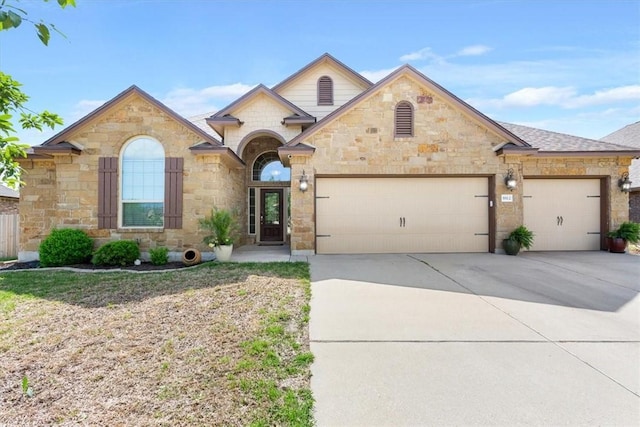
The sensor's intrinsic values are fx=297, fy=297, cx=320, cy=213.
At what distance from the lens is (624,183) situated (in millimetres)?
9758

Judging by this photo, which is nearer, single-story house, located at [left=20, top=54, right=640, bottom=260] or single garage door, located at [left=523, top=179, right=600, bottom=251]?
single-story house, located at [left=20, top=54, right=640, bottom=260]

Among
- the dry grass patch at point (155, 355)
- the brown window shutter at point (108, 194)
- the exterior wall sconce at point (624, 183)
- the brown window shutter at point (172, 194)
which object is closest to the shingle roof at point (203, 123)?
the brown window shutter at point (172, 194)

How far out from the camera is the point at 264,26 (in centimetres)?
988

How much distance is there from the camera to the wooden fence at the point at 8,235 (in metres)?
10.3

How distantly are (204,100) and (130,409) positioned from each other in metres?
21.9

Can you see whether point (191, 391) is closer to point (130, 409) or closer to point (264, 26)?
point (130, 409)

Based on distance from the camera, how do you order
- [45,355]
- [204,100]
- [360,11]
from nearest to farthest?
[45,355] → [360,11] → [204,100]

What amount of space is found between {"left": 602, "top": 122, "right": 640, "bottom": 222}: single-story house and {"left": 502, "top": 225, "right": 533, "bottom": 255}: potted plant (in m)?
7.32

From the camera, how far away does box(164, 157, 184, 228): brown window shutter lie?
28.7 ft

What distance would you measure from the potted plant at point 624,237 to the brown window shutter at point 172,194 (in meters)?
13.7

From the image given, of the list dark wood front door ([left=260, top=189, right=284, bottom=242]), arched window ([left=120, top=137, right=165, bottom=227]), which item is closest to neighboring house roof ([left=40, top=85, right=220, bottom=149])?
arched window ([left=120, top=137, right=165, bottom=227])

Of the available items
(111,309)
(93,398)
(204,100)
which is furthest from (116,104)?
(204,100)

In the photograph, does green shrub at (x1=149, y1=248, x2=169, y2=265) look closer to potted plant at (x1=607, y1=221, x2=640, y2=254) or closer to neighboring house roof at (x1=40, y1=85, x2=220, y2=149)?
neighboring house roof at (x1=40, y1=85, x2=220, y2=149)

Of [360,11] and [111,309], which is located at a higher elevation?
[360,11]
